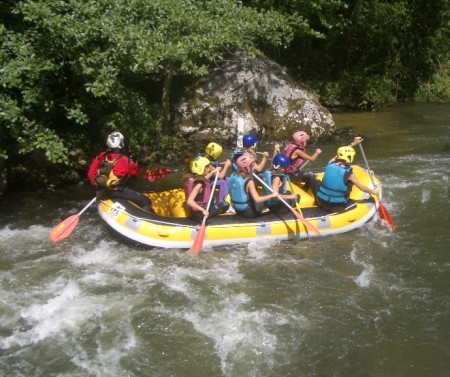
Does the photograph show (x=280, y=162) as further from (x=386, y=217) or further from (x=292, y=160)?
(x=386, y=217)

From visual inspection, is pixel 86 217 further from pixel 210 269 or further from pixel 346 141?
pixel 346 141

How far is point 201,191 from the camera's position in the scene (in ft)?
20.7

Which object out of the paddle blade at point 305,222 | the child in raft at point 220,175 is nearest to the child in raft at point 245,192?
the child in raft at point 220,175

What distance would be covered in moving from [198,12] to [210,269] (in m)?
3.67

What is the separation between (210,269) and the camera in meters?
5.88

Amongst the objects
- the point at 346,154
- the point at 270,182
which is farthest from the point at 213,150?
the point at 346,154

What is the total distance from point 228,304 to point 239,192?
1621 mm

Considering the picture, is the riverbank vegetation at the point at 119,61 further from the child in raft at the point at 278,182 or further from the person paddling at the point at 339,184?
the person paddling at the point at 339,184

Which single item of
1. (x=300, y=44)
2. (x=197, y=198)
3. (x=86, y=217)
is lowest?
(x=86, y=217)

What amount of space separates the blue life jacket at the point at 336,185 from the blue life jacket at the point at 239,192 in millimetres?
1123

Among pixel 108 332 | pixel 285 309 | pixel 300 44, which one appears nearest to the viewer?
pixel 108 332

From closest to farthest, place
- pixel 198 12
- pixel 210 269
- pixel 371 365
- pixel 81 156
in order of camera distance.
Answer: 1. pixel 371 365
2. pixel 210 269
3. pixel 198 12
4. pixel 81 156

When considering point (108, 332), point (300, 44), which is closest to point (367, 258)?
point (108, 332)

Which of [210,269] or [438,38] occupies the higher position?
[438,38]
